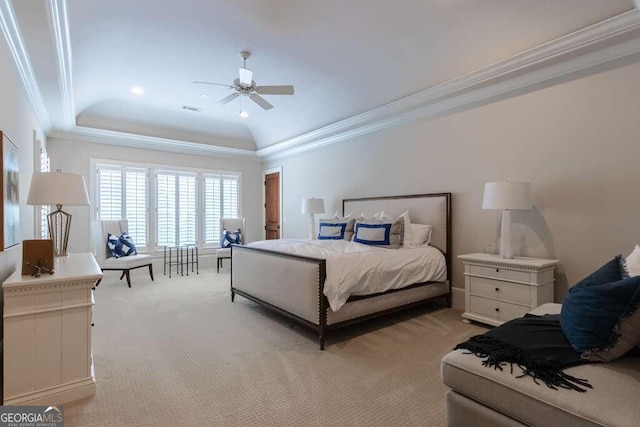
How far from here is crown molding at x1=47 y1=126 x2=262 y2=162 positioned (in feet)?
19.0

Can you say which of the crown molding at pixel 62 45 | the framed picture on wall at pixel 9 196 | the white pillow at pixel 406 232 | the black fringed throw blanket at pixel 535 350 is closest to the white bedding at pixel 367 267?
the white pillow at pixel 406 232

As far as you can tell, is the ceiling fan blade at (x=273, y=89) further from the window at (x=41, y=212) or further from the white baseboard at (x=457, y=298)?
the white baseboard at (x=457, y=298)

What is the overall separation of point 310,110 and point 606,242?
14.5 feet

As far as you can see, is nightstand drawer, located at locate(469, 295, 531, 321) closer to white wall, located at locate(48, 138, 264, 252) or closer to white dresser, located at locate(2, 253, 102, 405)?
white dresser, located at locate(2, 253, 102, 405)

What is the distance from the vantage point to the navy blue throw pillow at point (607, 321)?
137 cm

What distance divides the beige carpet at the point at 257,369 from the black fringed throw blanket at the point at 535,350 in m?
0.62

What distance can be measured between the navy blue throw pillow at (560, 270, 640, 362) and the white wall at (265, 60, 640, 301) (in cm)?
209

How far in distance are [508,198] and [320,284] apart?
207cm

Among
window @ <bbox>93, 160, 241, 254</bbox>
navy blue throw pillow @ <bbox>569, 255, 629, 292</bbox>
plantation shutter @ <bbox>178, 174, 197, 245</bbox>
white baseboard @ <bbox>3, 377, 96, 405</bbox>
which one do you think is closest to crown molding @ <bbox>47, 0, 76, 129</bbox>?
window @ <bbox>93, 160, 241, 254</bbox>

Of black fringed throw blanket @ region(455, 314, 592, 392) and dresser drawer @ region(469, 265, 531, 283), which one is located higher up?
dresser drawer @ region(469, 265, 531, 283)

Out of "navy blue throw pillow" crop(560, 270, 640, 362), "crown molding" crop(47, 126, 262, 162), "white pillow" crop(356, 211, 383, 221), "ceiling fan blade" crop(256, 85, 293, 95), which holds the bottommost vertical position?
"navy blue throw pillow" crop(560, 270, 640, 362)

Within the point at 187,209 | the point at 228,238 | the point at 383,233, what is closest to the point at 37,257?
the point at 383,233

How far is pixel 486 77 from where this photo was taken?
3631 mm

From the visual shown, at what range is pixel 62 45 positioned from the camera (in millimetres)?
3008
